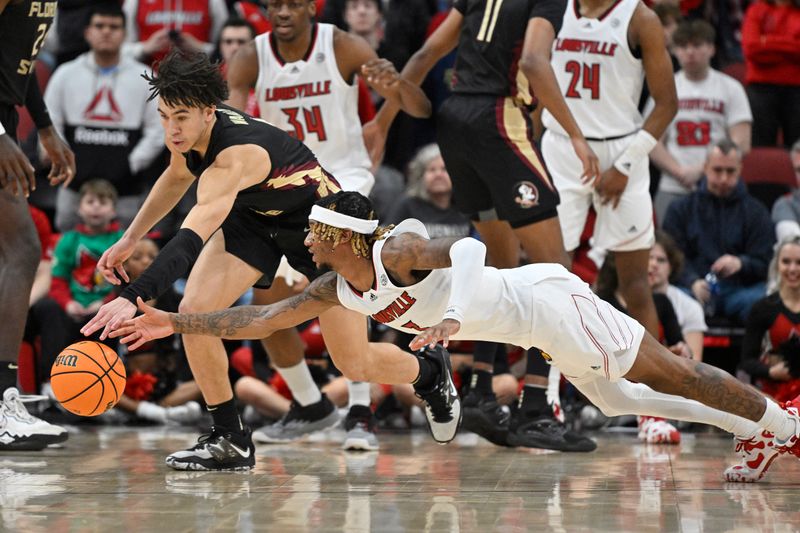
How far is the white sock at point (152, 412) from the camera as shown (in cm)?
891

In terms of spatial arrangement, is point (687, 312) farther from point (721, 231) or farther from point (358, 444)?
point (358, 444)

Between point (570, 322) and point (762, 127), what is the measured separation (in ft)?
21.1

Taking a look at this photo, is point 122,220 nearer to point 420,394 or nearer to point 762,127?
point 420,394

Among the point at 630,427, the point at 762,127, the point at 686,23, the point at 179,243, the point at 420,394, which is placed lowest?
the point at 630,427

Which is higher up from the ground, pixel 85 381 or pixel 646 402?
pixel 85 381

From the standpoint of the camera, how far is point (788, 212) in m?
9.70

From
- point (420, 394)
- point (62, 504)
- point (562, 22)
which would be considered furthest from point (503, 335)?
point (562, 22)

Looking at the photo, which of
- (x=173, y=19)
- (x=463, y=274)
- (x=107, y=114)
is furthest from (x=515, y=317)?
(x=173, y=19)

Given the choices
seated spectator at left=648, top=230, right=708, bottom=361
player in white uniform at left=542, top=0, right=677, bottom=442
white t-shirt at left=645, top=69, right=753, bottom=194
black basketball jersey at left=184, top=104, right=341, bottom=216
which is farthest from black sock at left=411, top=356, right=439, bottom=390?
white t-shirt at left=645, top=69, right=753, bottom=194

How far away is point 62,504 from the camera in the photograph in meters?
4.96

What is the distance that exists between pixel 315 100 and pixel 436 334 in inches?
A: 132

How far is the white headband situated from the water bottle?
471cm

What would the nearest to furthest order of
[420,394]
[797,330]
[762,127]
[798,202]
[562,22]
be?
[420,394], [562,22], [797,330], [798,202], [762,127]

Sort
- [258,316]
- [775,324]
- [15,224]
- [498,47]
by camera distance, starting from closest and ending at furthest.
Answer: [258,316]
[15,224]
[498,47]
[775,324]
